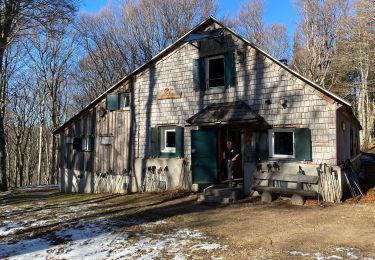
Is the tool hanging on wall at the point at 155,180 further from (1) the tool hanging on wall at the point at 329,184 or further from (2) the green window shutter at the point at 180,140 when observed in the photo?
(1) the tool hanging on wall at the point at 329,184

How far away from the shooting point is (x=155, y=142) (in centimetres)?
1471

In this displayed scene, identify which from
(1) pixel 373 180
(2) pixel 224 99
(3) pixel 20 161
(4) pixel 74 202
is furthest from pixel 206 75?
(3) pixel 20 161

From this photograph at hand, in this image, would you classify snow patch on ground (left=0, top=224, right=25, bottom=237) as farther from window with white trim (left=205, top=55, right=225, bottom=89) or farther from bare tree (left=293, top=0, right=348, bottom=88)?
bare tree (left=293, top=0, right=348, bottom=88)

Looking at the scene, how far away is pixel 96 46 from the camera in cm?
3008

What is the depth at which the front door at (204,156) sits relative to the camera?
530 inches

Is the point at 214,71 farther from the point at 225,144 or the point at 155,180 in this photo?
the point at 155,180

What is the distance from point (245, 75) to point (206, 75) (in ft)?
5.59

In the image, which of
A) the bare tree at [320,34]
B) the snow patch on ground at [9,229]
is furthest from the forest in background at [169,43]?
the snow patch on ground at [9,229]

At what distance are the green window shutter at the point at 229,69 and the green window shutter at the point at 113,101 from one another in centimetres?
521

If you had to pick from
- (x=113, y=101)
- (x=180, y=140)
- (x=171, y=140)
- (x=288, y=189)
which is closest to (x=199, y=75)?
(x=180, y=140)

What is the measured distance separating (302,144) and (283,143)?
2.72 ft

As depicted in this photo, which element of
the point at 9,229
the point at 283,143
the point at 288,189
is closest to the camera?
the point at 9,229

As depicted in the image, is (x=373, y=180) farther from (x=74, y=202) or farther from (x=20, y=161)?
(x=20, y=161)

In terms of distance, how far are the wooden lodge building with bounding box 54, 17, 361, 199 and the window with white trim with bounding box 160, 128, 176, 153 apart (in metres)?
0.04
